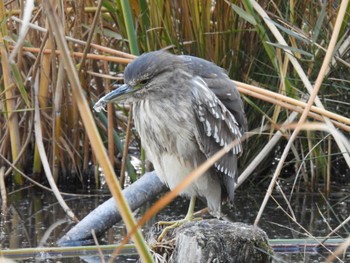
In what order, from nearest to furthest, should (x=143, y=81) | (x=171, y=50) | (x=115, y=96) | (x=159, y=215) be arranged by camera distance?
(x=115, y=96) → (x=143, y=81) → (x=171, y=50) → (x=159, y=215)

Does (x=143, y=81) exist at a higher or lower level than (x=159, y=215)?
higher

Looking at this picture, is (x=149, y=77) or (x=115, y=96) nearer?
(x=115, y=96)

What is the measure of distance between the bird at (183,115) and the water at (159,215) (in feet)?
2.77

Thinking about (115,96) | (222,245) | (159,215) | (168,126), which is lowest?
(159,215)

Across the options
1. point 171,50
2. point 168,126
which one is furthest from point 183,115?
point 171,50

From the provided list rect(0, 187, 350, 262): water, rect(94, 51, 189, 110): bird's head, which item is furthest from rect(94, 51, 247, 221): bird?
rect(0, 187, 350, 262): water

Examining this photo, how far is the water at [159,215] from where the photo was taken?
4.91 m

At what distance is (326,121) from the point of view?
12.3 ft

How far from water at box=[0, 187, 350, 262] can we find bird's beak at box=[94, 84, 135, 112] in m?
1.19

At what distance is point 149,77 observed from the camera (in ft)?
12.6

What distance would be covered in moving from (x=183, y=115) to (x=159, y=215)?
5.33 ft

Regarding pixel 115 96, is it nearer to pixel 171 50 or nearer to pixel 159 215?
pixel 171 50

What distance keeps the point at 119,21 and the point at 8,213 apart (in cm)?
149

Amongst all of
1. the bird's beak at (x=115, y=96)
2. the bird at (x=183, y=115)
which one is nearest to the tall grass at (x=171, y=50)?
the bird at (x=183, y=115)
